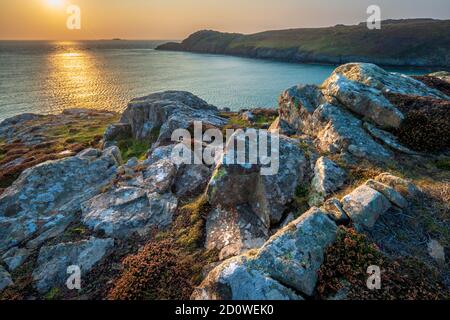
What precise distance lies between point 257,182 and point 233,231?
8.95ft

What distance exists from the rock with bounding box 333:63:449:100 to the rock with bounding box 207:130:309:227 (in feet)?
30.9

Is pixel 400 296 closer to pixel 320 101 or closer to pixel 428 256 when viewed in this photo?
pixel 428 256

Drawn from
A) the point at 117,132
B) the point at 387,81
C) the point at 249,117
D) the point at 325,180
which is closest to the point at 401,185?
the point at 325,180

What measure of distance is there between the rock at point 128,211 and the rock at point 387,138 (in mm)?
12241

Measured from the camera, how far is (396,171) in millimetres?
13523

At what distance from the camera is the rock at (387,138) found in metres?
14.8

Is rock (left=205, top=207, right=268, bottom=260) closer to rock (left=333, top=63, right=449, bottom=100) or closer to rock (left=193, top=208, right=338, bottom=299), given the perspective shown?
rock (left=193, top=208, right=338, bottom=299)

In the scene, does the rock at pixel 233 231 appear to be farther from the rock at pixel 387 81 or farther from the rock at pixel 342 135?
the rock at pixel 387 81

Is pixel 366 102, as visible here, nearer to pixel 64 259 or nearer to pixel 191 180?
pixel 191 180

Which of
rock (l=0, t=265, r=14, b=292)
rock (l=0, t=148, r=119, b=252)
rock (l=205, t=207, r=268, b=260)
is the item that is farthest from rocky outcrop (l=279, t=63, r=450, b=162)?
rock (l=0, t=265, r=14, b=292)

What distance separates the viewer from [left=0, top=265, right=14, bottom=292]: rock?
36.8ft

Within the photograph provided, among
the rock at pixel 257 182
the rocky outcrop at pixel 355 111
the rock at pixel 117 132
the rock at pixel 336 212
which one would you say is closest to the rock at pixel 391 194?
the rock at pixel 336 212

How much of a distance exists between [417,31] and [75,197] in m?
205

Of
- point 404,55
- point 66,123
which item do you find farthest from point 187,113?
point 404,55
